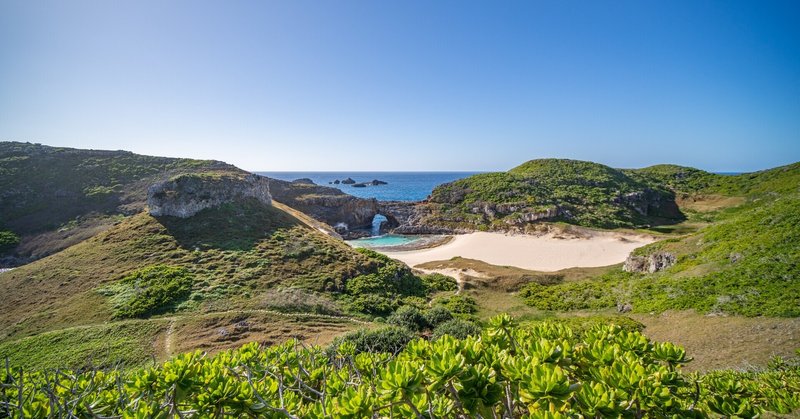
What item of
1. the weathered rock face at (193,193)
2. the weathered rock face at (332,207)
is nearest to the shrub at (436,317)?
the weathered rock face at (193,193)

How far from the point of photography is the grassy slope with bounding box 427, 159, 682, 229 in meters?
57.4

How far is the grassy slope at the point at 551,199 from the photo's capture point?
57.4 meters

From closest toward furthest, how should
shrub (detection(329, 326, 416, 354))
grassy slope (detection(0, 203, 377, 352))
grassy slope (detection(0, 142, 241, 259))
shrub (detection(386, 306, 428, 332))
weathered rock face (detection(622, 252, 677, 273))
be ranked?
shrub (detection(329, 326, 416, 354))
shrub (detection(386, 306, 428, 332))
grassy slope (detection(0, 203, 377, 352))
weathered rock face (detection(622, 252, 677, 273))
grassy slope (detection(0, 142, 241, 259))

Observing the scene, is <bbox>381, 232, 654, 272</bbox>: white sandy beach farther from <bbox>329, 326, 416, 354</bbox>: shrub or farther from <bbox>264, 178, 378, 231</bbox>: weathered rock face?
<bbox>329, 326, 416, 354</bbox>: shrub

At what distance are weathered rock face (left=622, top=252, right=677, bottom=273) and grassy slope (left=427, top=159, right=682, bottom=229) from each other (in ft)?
87.5

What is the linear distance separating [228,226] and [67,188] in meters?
40.3

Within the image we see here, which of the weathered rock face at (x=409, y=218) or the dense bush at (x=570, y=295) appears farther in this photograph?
the weathered rock face at (x=409, y=218)

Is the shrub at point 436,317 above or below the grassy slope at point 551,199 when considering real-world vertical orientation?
below

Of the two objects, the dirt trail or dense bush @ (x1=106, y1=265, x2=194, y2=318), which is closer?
dense bush @ (x1=106, y1=265, x2=194, y2=318)

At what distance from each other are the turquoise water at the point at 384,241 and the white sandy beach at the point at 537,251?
20.7 feet

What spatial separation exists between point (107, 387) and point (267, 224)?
98.2 ft

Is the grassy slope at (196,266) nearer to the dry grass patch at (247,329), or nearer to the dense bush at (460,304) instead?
the dry grass patch at (247,329)

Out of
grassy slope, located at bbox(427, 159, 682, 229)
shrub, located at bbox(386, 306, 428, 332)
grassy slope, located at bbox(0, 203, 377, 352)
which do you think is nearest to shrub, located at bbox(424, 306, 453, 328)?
shrub, located at bbox(386, 306, 428, 332)

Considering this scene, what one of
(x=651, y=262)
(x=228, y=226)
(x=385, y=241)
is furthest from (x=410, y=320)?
(x=385, y=241)
